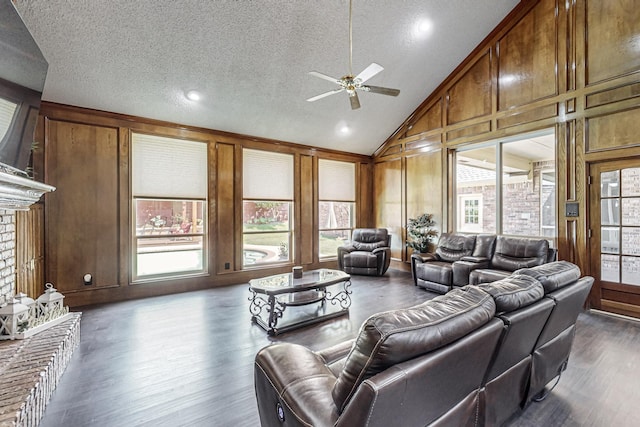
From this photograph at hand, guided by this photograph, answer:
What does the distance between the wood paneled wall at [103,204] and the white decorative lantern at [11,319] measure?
7.09ft

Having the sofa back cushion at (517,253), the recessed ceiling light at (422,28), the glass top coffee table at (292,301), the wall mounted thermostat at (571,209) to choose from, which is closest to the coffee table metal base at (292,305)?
the glass top coffee table at (292,301)

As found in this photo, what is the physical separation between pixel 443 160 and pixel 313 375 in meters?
5.55

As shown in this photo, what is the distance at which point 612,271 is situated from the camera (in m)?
3.83

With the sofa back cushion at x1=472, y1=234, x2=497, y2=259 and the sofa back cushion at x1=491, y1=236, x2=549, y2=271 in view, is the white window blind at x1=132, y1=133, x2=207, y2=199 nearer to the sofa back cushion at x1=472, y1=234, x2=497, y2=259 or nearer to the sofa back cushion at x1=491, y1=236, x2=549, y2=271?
the sofa back cushion at x1=472, y1=234, x2=497, y2=259

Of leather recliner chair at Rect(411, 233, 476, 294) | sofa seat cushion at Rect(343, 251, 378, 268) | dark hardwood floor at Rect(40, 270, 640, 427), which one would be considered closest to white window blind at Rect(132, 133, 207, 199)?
dark hardwood floor at Rect(40, 270, 640, 427)

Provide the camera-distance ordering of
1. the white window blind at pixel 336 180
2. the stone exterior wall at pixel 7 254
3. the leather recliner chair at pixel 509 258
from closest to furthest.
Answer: the stone exterior wall at pixel 7 254, the leather recliner chair at pixel 509 258, the white window blind at pixel 336 180

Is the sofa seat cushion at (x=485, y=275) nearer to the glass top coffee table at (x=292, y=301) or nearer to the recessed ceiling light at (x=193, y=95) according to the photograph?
the glass top coffee table at (x=292, y=301)

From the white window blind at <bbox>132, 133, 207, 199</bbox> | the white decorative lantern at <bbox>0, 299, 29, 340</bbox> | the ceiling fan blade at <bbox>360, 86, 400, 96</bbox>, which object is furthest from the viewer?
the white window blind at <bbox>132, 133, 207, 199</bbox>

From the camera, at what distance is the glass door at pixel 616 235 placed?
143 inches

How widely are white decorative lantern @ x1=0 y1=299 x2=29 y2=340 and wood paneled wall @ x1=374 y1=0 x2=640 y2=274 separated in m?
6.14

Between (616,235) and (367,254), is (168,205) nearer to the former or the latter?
(367,254)

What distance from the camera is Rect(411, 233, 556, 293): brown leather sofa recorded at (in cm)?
413

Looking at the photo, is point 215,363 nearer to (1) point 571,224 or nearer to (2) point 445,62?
(1) point 571,224

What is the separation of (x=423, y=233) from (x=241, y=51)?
15.7 ft
